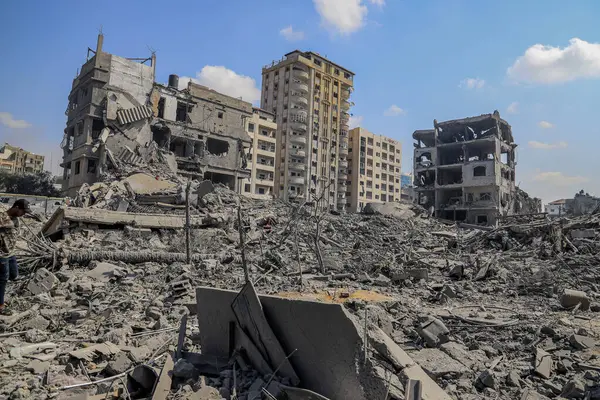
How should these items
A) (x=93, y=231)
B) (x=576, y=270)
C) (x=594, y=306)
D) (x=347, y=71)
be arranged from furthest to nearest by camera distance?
1. (x=347, y=71)
2. (x=93, y=231)
3. (x=576, y=270)
4. (x=594, y=306)

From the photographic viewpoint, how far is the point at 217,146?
3538 centimetres

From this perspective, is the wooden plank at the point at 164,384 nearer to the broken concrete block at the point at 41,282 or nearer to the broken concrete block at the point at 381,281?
the broken concrete block at the point at 41,282

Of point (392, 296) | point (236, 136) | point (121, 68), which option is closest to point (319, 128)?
point (236, 136)

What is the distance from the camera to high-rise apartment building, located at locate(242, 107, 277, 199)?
1896 inches

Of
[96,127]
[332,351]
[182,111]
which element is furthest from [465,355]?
[182,111]

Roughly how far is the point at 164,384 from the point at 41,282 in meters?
5.45

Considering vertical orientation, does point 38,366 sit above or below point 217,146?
below

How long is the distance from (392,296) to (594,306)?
11.9ft

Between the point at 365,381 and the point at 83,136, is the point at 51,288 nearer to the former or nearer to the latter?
the point at 365,381

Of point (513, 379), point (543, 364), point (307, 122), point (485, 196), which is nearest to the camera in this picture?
point (513, 379)

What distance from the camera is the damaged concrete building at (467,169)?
131ft

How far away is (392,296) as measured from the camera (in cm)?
832

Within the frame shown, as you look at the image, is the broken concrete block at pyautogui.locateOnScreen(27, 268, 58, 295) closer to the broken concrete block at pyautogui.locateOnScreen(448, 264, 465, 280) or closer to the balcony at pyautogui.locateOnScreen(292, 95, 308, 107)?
the broken concrete block at pyautogui.locateOnScreen(448, 264, 465, 280)

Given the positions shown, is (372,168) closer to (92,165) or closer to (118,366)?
(92,165)
